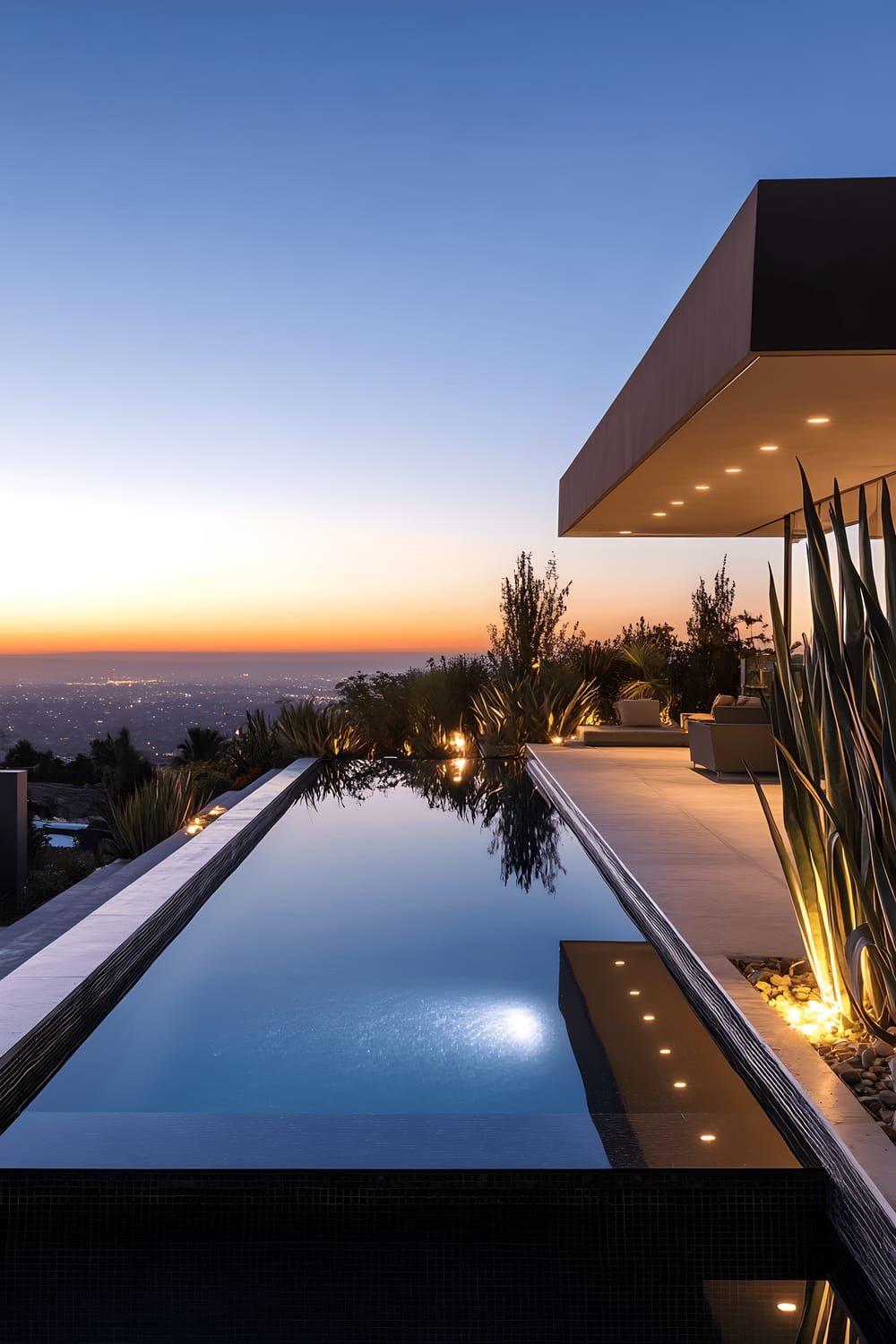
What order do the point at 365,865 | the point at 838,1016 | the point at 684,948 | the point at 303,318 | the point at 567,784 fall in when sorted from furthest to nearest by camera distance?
1. the point at 303,318
2. the point at 567,784
3. the point at 365,865
4. the point at 684,948
5. the point at 838,1016

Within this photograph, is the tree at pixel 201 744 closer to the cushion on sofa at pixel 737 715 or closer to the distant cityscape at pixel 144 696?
the distant cityscape at pixel 144 696

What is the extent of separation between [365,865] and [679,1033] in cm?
294

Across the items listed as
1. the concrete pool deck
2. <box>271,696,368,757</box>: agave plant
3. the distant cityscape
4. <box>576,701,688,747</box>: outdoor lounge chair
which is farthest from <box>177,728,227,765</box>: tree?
the concrete pool deck

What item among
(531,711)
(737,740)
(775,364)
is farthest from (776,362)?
(531,711)

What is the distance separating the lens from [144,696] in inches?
626

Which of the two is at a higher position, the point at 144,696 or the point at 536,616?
the point at 536,616

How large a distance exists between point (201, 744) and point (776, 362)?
940 centimetres

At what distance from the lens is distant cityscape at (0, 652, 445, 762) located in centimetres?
1180

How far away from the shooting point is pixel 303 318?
11.4 meters

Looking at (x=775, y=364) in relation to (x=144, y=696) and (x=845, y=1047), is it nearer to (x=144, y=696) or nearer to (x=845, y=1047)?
(x=845, y=1047)

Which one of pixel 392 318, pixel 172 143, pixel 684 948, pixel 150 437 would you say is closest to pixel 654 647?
pixel 392 318

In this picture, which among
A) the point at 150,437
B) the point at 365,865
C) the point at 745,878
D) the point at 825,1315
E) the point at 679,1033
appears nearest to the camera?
the point at 825,1315

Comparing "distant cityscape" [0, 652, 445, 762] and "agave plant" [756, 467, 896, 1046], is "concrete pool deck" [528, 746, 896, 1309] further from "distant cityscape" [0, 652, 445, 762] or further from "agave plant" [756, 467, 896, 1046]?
"distant cityscape" [0, 652, 445, 762]

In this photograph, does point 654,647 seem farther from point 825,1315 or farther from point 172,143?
point 825,1315
